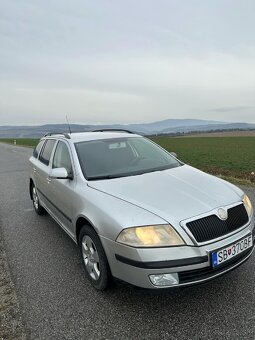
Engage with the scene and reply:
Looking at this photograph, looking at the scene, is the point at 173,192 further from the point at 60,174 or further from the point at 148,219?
the point at 60,174

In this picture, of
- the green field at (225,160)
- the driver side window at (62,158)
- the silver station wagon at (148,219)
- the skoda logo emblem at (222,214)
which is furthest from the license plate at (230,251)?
the green field at (225,160)

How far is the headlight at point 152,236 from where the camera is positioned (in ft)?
8.36

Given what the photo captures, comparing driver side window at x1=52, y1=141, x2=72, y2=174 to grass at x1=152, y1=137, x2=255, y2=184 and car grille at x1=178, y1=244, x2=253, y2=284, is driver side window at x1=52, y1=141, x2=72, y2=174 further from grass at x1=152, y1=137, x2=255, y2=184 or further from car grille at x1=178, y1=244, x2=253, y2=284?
grass at x1=152, y1=137, x2=255, y2=184

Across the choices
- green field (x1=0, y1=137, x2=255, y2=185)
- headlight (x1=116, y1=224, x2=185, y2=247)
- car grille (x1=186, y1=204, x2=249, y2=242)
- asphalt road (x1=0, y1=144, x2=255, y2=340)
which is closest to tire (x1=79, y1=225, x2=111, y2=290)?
asphalt road (x1=0, y1=144, x2=255, y2=340)

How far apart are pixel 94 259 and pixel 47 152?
8.68 feet

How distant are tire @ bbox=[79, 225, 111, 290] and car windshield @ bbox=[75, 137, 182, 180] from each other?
71 cm

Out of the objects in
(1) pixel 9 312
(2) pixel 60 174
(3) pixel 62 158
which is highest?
(3) pixel 62 158

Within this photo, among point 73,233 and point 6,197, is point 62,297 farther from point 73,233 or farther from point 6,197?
point 6,197

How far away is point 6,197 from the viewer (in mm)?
7828

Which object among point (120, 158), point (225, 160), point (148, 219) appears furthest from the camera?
point (225, 160)

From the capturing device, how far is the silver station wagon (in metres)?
2.54

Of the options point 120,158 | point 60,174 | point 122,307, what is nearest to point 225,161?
point 120,158

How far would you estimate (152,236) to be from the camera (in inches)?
101

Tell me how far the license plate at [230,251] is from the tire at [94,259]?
1.03m
